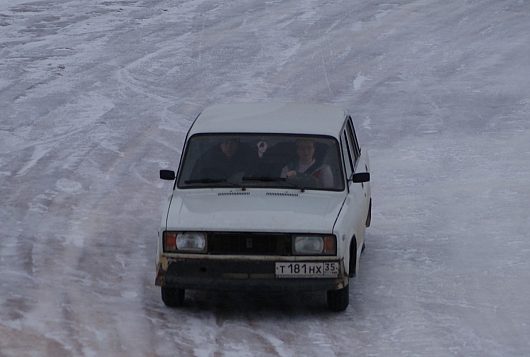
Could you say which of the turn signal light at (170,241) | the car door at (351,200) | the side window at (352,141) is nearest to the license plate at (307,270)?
the car door at (351,200)

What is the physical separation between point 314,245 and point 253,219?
556 mm

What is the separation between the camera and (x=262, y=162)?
41.2 ft

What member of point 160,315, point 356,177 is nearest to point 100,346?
point 160,315

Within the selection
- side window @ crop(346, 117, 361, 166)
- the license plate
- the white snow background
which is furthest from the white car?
the white snow background

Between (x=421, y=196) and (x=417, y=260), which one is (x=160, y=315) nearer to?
(x=417, y=260)

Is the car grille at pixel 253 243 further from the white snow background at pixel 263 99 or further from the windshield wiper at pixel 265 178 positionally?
the windshield wiper at pixel 265 178

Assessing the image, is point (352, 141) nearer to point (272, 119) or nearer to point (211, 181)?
point (272, 119)

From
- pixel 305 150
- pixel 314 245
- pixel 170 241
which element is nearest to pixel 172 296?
pixel 170 241

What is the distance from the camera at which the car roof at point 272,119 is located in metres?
12.9

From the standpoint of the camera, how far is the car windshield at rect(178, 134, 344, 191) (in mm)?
12453

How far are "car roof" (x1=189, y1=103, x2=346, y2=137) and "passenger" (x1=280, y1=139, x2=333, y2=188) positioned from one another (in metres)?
0.21

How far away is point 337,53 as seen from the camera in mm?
26734

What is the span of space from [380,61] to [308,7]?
206 inches

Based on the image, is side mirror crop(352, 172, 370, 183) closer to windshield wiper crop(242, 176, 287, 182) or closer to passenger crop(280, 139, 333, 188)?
passenger crop(280, 139, 333, 188)
